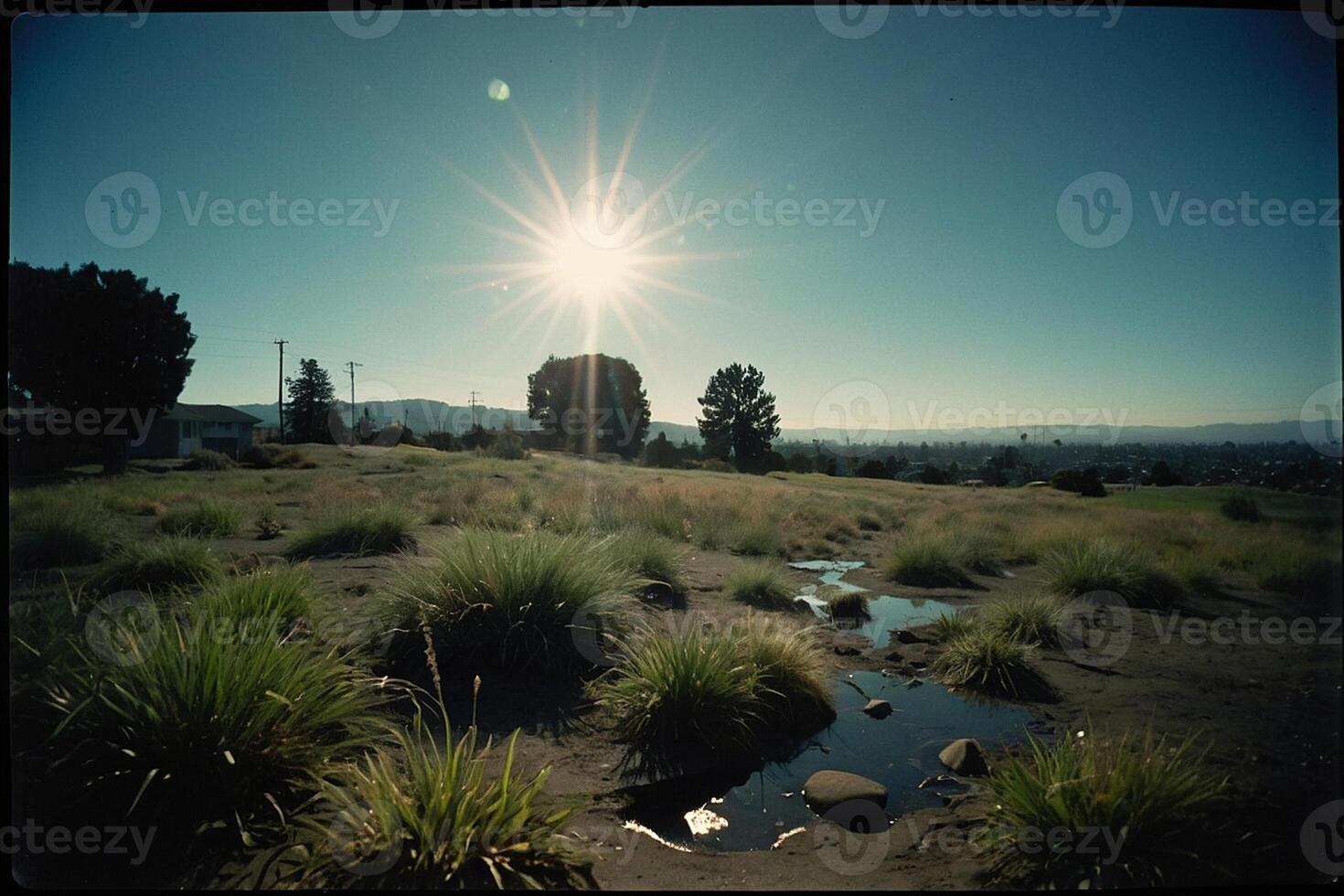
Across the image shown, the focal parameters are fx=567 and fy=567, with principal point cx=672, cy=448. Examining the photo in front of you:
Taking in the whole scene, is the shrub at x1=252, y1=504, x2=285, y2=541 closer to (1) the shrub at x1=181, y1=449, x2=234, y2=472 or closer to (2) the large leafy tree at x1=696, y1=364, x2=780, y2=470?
(1) the shrub at x1=181, y1=449, x2=234, y2=472

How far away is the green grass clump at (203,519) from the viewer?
18.9 ft

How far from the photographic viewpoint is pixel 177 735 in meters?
2.24

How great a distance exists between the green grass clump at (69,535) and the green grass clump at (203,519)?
55 cm

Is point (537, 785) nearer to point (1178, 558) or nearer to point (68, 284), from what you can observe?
point (68, 284)

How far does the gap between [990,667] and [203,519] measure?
782cm

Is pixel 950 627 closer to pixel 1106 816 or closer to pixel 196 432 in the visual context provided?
pixel 1106 816

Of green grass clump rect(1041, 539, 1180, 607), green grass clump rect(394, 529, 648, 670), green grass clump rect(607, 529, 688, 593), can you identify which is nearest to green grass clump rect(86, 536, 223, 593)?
green grass clump rect(394, 529, 648, 670)

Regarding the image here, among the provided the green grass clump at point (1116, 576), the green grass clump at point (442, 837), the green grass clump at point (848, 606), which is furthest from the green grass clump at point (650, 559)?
the green grass clump at point (1116, 576)

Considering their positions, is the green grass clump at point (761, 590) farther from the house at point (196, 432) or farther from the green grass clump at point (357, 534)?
the house at point (196, 432)

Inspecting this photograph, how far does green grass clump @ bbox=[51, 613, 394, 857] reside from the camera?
2.14m

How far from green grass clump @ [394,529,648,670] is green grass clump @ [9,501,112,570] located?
272 centimetres

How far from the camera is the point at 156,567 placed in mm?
4801

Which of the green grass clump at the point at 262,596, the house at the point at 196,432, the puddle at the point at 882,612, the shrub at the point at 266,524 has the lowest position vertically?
the puddle at the point at 882,612

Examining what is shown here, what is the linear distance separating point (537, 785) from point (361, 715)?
53.3 inches
